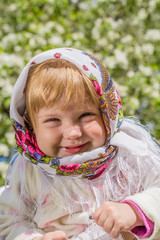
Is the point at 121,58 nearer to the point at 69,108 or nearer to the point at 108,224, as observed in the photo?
the point at 69,108

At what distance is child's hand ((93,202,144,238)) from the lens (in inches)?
42.9

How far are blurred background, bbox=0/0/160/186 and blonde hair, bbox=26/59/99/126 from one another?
151 centimetres

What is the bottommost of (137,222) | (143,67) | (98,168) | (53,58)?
(137,222)

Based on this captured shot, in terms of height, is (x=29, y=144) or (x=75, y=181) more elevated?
(x=29, y=144)

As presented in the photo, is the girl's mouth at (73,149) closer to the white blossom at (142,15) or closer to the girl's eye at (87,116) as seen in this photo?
the girl's eye at (87,116)

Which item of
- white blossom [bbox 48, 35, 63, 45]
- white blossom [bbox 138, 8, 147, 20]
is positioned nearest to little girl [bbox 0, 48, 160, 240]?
white blossom [bbox 48, 35, 63, 45]

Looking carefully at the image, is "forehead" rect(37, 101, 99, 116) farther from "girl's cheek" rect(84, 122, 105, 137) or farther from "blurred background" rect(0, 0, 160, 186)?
"blurred background" rect(0, 0, 160, 186)

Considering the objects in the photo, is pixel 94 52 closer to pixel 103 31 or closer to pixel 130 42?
pixel 103 31

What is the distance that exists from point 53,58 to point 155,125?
6.83 feet

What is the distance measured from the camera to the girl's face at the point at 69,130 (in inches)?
47.2

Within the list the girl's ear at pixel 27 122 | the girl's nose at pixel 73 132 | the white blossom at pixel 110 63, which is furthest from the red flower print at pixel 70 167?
the white blossom at pixel 110 63

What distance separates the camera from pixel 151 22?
3.77 meters

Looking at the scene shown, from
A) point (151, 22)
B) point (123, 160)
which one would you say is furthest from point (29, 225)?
point (151, 22)

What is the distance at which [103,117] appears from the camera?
1271mm
